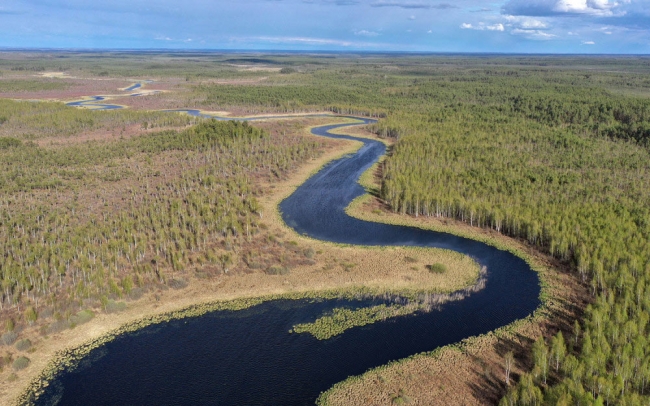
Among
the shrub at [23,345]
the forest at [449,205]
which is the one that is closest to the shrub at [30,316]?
the forest at [449,205]

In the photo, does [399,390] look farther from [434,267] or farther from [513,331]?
[434,267]

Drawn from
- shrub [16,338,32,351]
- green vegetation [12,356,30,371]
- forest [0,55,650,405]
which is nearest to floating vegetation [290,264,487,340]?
forest [0,55,650,405]

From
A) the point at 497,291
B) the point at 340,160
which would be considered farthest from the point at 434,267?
the point at 340,160

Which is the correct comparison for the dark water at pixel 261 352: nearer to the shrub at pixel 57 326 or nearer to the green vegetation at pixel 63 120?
the shrub at pixel 57 326

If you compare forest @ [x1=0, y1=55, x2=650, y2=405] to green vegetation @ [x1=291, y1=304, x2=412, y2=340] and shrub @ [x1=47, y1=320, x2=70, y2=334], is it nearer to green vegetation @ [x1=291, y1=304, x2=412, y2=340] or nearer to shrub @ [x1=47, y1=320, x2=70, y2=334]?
shrub @ [x1=47, y1=320, x2=70, y2=334]

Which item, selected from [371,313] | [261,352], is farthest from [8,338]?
[371,313]

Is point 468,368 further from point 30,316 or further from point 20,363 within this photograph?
point 30,316
